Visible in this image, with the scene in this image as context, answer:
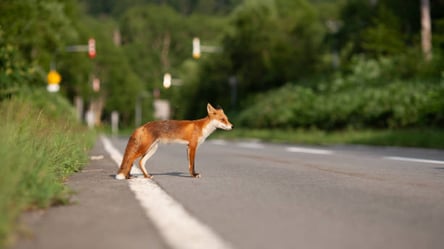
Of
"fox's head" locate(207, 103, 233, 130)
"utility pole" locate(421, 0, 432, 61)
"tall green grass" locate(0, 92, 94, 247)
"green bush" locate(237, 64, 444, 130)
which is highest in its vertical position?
"utility pole" locate(421, 0, 432, 61)

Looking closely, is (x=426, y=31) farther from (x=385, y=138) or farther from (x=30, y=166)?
(x=30, y=166)

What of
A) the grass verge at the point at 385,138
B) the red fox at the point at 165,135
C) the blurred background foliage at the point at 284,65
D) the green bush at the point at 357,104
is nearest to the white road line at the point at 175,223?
the red fox at the point at 165,135

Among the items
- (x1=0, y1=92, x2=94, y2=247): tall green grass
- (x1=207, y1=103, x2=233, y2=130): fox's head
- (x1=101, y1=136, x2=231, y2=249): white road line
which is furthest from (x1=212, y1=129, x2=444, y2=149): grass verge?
(x1=101, y1=136, x2=231, y2=249): white road line

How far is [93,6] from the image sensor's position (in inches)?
5684

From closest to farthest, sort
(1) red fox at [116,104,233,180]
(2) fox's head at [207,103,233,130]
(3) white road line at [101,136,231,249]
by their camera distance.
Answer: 1. (3) white road line at [101,136,231,249]
2. (1) red fox at [116,104,233,180]
3. (2) fox's head at [207,103,233,130]

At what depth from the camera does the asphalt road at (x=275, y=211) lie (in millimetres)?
5402

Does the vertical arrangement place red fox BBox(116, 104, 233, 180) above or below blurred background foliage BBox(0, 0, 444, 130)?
below

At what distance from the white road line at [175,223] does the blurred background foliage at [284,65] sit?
13.7m

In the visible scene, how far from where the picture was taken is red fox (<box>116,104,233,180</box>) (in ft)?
31.7

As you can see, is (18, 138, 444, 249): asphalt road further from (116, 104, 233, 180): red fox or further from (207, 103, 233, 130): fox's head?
(207, 103, 233, 130): fox's head

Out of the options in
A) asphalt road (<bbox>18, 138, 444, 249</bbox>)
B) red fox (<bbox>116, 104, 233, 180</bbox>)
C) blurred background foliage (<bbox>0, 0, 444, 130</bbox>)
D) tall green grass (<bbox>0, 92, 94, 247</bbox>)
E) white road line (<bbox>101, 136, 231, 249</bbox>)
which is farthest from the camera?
blurred background foliage (<bbox>0, 0, 444, 130</bbox>)

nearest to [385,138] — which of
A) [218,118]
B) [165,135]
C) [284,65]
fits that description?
[218,118]

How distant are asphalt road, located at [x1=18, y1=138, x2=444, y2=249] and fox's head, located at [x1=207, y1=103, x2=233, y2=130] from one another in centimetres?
74

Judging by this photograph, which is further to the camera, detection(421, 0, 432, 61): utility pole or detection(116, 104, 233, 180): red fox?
detection(421, 0, 432, 61): utility pole
